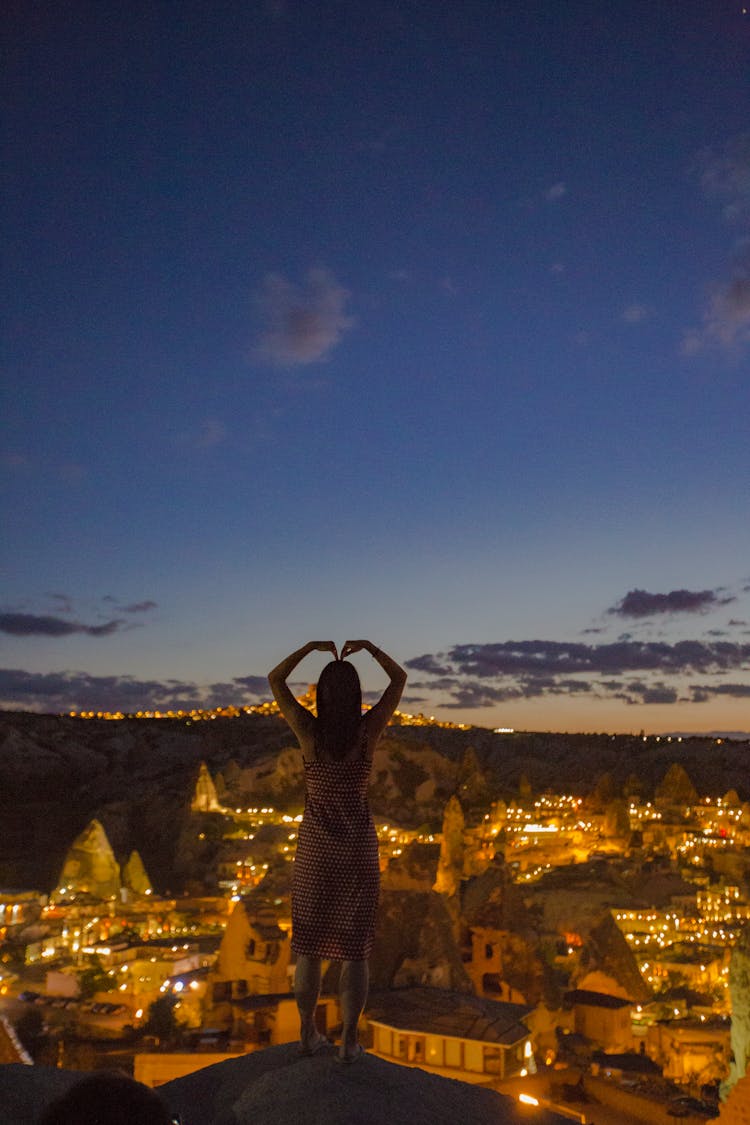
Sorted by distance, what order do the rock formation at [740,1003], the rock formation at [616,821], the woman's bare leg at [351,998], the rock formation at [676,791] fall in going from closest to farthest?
the woman's bare leg at [351,998] → the rock formation at [740,1003] → the rock formation at [616,821] → the rock formation at [676,791]

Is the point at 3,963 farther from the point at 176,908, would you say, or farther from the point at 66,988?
the point at 176,908

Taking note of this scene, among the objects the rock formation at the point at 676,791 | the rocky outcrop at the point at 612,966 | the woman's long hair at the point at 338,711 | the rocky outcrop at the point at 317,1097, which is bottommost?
the rocky outcrop at the point at 612,966

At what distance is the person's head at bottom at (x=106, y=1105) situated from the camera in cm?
209

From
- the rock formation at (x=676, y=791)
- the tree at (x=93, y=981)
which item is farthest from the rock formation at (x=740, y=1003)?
the rock formation at (x=676, y=791)

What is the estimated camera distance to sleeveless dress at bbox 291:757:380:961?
Answer: 3750mm

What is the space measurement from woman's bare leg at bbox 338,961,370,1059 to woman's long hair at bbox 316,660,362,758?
0.95 metres

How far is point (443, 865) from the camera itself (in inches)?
1230

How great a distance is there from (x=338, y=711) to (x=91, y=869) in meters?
37.2

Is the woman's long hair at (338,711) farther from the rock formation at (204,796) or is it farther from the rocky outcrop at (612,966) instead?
the rock formation at (204,796)

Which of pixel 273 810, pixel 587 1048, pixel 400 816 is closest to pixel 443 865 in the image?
pixel 587 1048

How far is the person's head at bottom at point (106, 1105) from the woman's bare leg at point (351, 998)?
1.70 m

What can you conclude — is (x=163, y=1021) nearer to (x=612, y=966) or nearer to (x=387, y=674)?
(x=612, y=966)

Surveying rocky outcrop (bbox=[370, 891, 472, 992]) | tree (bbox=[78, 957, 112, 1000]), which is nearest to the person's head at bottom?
rocky outcrop (bbox=[370, 891, 472, 992])

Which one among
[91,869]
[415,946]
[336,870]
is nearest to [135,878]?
[91,869]
